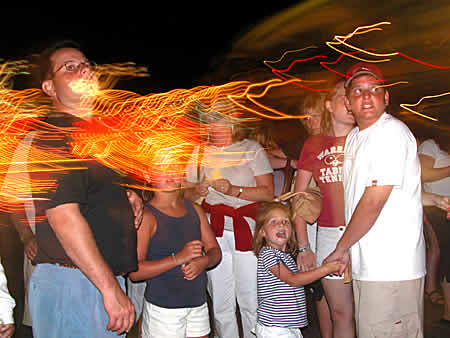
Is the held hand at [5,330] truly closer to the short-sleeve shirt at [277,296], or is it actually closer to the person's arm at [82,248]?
the person's arm at [82,248]

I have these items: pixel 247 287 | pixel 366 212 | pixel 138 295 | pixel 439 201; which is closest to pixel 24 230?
pixel 138 295

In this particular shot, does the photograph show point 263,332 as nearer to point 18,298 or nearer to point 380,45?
point 18,298

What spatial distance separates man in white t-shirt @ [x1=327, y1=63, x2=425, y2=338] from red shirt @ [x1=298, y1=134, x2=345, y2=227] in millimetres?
721

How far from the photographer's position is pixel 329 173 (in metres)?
3.29

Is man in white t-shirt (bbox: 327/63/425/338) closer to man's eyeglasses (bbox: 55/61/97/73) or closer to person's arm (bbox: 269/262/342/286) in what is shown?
person's arm (bbox: 269/262/342/286)

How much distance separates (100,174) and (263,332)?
76.4 inches

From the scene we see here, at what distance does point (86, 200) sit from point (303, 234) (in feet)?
6.66

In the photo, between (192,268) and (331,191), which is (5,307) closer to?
(192,268)

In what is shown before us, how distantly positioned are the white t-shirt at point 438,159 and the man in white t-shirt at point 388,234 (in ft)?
8.19

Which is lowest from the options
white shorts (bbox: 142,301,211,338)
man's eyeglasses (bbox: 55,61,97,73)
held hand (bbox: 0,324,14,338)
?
white shorts (bbox: 142,301,211,338)

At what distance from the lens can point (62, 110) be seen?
7.52ft

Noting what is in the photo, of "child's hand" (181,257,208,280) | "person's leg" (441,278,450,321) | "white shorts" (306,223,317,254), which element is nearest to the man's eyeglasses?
"child's hand" (181,257,208,280)

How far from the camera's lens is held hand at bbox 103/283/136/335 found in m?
1.92

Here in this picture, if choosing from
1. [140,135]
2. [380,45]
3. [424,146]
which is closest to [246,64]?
[380,45]
